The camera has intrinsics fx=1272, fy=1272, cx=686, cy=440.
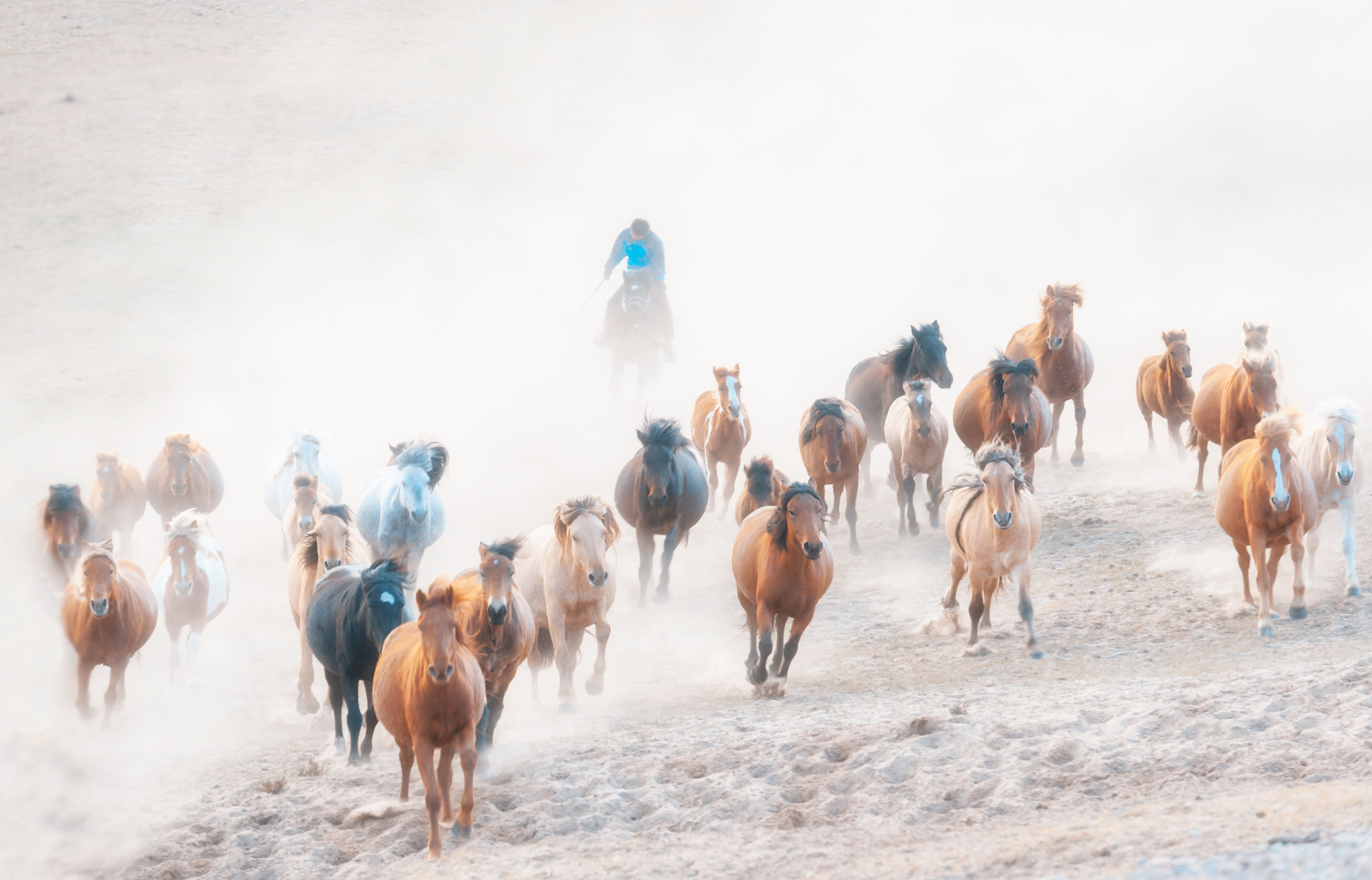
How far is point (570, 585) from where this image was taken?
9391 millimetres

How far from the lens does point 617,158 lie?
123 feet

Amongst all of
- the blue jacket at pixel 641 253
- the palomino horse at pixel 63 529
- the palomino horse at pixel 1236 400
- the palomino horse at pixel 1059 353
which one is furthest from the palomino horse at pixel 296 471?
the palomino horse at pixel 1236 400

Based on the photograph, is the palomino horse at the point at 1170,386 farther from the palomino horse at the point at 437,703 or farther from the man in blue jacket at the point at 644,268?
the palomino horse at the point at 437,703

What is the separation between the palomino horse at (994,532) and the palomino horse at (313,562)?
188 inches

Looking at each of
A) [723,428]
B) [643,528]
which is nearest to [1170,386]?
[723,428]

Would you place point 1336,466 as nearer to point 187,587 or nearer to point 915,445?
point 915,445

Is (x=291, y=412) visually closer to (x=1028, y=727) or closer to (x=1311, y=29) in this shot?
(x=1028, y=727)

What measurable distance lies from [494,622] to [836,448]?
5879mm

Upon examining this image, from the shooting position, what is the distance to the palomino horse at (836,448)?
1278 cm

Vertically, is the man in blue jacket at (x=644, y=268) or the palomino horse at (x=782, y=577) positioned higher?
the man in blue jacket at (x=644, y=268)

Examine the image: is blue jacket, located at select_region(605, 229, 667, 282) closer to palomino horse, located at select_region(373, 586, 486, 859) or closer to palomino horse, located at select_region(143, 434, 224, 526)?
palomino horse, located at select_region(143, 434, 224, 526)

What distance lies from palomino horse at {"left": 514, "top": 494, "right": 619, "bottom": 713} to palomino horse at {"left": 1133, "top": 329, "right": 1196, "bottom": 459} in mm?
8181

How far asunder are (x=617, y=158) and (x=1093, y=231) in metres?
13.7

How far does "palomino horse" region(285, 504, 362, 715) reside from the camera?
953 cm
